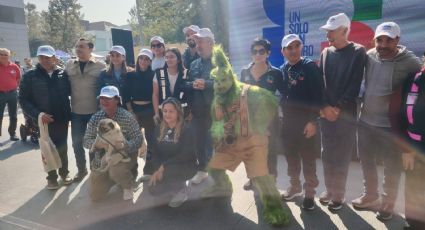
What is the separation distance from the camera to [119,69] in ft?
15.3

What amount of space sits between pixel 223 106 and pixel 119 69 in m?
2.00

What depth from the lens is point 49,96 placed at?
4.29m

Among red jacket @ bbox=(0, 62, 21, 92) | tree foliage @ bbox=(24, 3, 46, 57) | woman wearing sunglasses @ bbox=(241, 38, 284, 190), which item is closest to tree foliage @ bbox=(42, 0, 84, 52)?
tree foliage @ bbox=(24, 3, 46, 57)

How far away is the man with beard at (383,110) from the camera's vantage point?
2.98 meters

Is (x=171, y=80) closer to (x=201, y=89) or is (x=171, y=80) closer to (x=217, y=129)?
(x=201, y=89)

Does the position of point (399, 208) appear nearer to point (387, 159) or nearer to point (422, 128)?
point (387, 159)

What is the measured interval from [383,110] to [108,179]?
311cm

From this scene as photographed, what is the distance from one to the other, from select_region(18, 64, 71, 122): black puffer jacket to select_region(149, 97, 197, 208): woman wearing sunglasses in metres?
1.46

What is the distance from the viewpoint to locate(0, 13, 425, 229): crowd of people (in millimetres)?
3014

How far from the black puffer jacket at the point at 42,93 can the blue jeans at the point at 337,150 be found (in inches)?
129

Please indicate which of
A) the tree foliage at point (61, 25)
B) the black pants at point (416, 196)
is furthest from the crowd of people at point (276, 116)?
the tree foliage at point (61, 25)

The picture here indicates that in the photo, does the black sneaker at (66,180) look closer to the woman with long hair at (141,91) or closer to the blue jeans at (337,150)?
the woman with long hair at (141,91)

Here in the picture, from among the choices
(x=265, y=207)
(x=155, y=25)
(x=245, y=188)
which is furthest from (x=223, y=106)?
(x=155, y=25)

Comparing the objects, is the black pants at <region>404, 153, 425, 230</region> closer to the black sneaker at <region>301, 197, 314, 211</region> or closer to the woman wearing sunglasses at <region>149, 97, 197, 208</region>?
the black sneaker at <region>301, 197, 314, 211</region>
